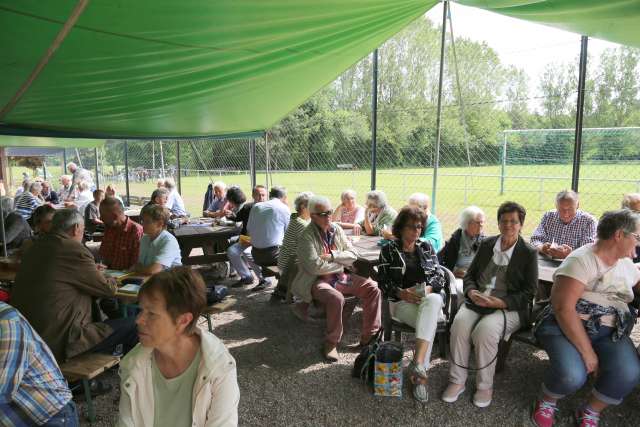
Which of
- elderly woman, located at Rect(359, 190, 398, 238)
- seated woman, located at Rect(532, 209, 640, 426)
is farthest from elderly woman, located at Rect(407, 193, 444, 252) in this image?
seated woman, located at Rect(532, 209, 640, 426)

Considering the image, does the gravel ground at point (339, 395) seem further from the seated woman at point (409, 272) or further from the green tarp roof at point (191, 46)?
the green tarp roof at point (191, 46)

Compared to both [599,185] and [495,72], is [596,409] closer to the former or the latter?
[495,72]

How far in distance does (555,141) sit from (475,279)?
12566 mm

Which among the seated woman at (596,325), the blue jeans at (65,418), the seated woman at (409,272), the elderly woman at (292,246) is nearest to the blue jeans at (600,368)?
the seated woman at (596,325)

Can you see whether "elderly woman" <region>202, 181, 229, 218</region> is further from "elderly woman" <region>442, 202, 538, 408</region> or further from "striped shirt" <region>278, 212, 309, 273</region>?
"elderly woman" <region>442, 202, 538, 408</region>

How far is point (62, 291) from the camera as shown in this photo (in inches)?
102

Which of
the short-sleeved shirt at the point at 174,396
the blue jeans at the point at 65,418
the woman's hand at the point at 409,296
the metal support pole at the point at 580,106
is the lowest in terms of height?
the blue jeans at the point at 65,418

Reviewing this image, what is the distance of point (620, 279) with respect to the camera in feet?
8.50

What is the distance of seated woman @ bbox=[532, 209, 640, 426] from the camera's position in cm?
246

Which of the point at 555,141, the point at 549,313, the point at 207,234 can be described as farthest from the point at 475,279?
the point at 555,141

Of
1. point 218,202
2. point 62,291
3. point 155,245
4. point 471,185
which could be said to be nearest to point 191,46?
point 155,245

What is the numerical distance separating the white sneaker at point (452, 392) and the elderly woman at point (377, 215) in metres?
2.22

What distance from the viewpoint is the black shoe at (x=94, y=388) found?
293 centimetres

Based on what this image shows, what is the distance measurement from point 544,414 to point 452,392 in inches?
20.8
